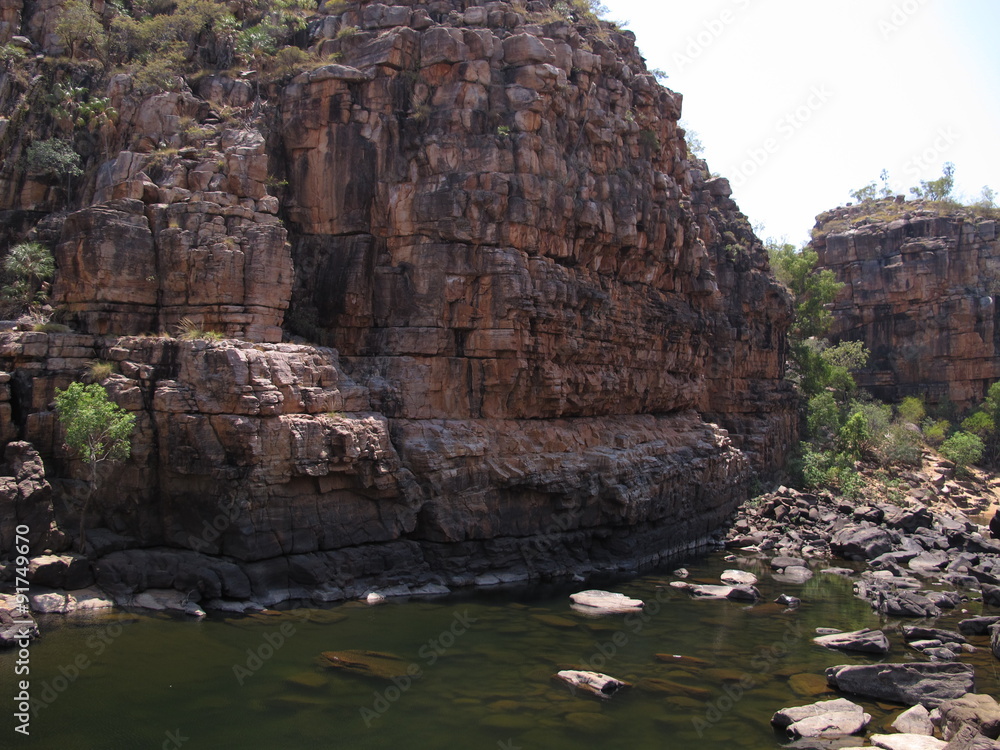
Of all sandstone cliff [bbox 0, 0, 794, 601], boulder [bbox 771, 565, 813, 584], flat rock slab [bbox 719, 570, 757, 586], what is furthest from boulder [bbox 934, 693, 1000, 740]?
sandstone cliff [bbox 0, 0, 794, 601]

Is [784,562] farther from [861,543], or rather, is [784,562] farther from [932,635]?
[932,635]


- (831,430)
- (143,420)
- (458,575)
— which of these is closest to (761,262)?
(831,430)

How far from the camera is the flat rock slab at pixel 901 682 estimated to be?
57.9 feet

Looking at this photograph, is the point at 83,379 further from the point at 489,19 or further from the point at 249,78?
the point at 489,19

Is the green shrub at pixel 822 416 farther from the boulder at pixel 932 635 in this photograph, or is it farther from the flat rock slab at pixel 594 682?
the flat rock slab at pixel 594 682

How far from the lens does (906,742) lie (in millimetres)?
15219

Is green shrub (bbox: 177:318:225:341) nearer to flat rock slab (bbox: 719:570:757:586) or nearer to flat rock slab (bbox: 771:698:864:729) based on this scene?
flat rock slab (bbox: 771:698:864:729)

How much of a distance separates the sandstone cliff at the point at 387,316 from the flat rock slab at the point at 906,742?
505 inches

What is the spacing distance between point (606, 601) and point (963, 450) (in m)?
38.9

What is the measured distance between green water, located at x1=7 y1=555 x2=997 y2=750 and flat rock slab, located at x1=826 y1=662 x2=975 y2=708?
1.73 feet

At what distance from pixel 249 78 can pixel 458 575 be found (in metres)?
19.2

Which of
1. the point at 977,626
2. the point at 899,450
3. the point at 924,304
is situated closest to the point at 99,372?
the point at 977,626

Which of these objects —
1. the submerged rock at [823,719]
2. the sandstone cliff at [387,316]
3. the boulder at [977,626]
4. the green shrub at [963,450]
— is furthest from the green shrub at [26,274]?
the green shrub at [963,450]

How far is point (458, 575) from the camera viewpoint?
2541cm
